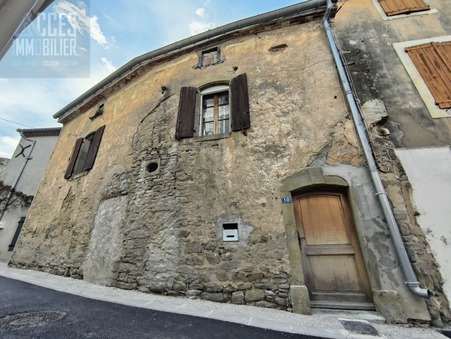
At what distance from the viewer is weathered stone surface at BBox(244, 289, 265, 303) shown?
3.22 m

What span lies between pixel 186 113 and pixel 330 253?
4.41 m

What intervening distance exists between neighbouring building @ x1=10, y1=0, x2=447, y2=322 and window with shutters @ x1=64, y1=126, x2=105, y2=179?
159 millimetres

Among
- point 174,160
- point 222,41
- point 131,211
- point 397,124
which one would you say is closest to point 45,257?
point 131,211

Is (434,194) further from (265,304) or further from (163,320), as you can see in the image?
(163,320)

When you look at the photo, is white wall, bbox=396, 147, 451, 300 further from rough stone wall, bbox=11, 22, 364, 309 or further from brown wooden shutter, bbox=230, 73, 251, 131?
brown wooden shutter, bbox=230, 73, 251, 131

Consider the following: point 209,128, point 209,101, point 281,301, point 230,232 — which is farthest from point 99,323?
point 209,101

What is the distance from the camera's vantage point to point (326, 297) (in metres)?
3.18

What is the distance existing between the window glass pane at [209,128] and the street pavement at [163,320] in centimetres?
359

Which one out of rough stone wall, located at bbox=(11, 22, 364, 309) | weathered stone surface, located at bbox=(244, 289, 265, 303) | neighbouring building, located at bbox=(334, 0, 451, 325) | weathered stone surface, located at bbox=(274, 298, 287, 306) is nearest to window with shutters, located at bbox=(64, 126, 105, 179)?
rough stone wall, located at bbox=(11, 22, 364, 309)

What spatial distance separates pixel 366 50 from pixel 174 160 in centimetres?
537

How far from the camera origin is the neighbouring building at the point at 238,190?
129 inches

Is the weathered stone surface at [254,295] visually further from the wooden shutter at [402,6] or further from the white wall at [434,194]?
the wooden shutter at [402,6]

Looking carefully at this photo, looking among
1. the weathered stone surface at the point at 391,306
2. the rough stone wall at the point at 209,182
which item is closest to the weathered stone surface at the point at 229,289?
the rough stone wall at the point at 209,182

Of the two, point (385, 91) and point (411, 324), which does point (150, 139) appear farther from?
point (411, 324)
